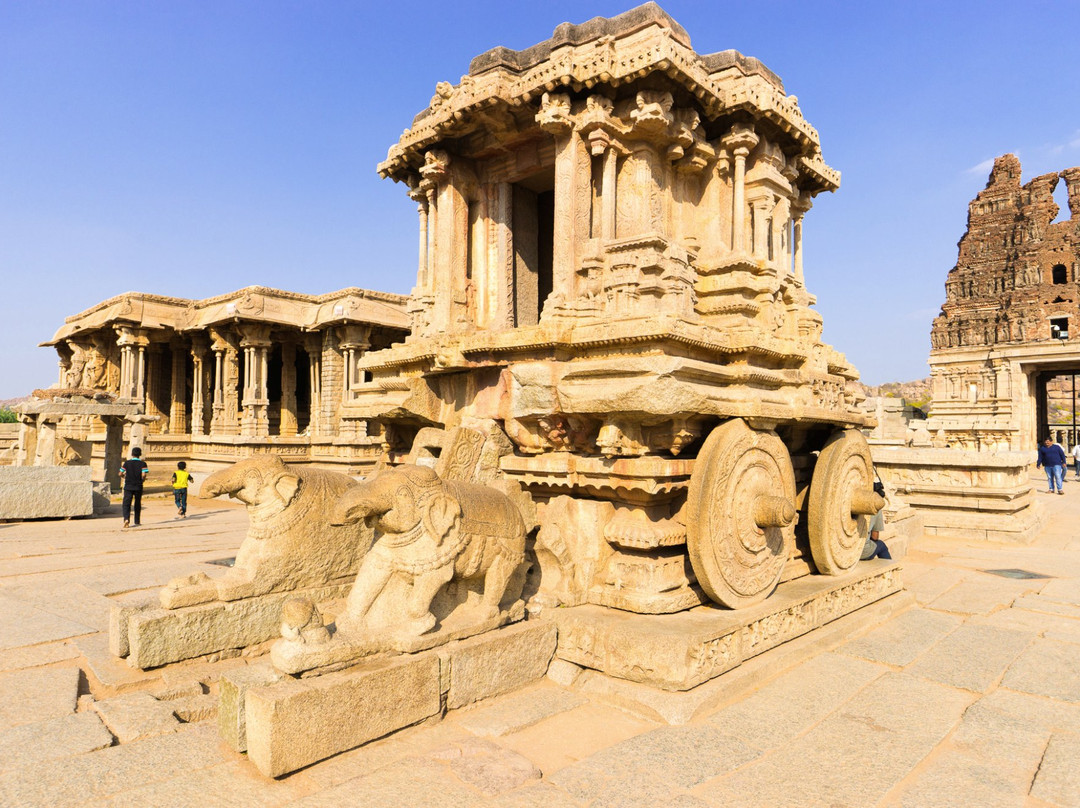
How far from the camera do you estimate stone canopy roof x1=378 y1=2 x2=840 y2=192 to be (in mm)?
4855

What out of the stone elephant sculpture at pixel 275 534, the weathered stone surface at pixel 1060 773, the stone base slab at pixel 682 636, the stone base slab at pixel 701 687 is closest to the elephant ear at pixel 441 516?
the stone elephant sculpture at pixel 275 534

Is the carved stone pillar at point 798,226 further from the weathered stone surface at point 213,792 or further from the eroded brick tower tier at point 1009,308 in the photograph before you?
the eroded brick tower tier at point 1009,308

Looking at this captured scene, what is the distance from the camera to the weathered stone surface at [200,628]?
12.6 feet

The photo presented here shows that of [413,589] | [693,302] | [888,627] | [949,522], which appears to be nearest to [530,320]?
[693,302]

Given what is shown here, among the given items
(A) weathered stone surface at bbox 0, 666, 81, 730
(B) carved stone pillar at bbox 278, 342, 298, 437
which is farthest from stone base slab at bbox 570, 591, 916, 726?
(B) carved stone pillar at bbox 278, 342, 298, 437

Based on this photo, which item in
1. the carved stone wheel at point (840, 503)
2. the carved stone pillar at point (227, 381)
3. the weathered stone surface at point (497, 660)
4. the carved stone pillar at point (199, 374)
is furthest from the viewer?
the carved stone pillar at point (199, 374)

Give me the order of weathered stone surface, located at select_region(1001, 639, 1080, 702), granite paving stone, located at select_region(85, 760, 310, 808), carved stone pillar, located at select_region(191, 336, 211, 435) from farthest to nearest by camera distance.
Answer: carved stone pillar, located at select_region(191, 336, 211, 435), weathered stone surface, located at select_region(1001, 639, 1080, 702), granite paving stone, located at select_region(85, 760, 310, 808)

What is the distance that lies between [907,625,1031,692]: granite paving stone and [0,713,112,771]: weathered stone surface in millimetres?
4639

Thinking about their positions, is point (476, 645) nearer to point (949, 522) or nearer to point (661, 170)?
point (661, 170)

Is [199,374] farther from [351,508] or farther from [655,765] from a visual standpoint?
[655,765]

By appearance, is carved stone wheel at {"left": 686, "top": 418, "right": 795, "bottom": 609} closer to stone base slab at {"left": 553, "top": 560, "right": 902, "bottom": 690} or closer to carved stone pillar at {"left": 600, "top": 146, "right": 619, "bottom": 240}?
stone base slab at {"left": 553, "top": 560, "right": 902, "bottom": 690}

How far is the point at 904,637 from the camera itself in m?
4.98

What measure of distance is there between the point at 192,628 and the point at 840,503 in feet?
16.0

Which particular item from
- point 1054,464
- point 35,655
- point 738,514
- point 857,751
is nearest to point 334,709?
point 857,751
